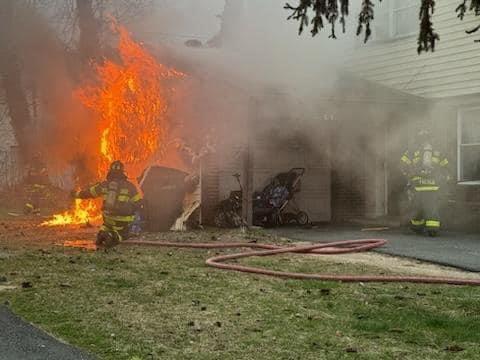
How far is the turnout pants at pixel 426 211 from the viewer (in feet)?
37.8

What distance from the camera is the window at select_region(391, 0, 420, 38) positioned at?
14.0 meters

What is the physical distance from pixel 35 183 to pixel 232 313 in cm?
1183

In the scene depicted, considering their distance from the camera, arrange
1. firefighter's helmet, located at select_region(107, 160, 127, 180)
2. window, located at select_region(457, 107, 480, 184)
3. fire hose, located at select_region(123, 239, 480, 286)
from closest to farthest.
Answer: fire hose, located at select_region(123, 239, 480, 286) → firefighter's helmet, located at select_region(107, 160, 127, 180) → window, located at select_region(457, 107, 480, 184)

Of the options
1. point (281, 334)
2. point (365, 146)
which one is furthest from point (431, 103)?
point (281, 334)

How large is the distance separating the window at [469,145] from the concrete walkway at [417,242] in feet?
5.08

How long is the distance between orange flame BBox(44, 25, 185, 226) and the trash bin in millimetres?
597

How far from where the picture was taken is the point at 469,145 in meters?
13.0

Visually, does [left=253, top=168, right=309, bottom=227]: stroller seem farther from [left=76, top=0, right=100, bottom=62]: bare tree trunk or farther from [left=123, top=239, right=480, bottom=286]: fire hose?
[left=76, top=0, right=100, bottom=62]: bare tree trunk

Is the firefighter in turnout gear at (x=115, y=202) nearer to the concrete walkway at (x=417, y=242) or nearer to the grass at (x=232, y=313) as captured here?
the grass at (x=232, y=313)

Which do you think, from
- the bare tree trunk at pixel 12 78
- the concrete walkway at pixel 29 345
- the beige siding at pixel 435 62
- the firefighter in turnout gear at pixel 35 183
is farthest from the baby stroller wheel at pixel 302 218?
the concrete walkway at pixel 29 345

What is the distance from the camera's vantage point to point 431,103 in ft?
44.3

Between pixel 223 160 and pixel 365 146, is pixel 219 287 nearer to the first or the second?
pixel 223 160

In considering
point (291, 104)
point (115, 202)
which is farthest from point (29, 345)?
point (291, 104)

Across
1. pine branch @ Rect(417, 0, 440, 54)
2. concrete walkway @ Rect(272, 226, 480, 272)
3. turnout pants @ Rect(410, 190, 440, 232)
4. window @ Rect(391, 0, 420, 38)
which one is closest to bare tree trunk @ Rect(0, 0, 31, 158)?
concrete walkway @ Rect(272, 226, 480, 272)
